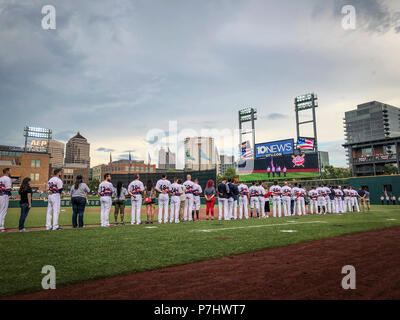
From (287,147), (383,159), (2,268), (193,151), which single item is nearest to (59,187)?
(2,268)

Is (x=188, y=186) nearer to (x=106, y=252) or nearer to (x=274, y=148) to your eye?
(x=106, y=252)

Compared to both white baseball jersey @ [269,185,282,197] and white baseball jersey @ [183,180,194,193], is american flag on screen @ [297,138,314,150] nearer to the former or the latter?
white baseball jersey @ [269,185,282,197]

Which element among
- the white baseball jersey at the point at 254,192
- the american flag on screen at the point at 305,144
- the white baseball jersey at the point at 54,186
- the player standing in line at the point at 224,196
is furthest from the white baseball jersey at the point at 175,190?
the american flag on screen at the point at 305,144

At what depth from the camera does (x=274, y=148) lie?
43.2 metres

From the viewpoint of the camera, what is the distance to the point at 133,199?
1154cm

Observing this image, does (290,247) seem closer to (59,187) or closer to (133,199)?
(133,199)

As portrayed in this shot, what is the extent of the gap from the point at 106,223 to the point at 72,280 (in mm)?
7375

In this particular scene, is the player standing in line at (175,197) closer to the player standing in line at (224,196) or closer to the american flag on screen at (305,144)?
the player standing in line at (224,196)

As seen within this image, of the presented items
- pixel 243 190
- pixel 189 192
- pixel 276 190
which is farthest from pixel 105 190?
pixel 276 190

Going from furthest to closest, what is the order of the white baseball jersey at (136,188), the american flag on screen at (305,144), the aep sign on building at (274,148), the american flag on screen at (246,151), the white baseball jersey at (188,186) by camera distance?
1. the american flag on screen at (246,151)
2. the american flag on screen at (305,144)
3. the aep sign on building at (274,148)
4. the white baseball jersey at (188,186)
5. the white baseball jersey at (136,188)

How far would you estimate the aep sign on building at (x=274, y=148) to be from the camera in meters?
41.7

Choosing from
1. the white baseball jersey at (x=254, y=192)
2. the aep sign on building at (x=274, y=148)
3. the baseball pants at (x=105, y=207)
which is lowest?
the baseball pants at (x=105, y=207)

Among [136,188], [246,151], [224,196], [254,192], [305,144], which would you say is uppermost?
[305,144]

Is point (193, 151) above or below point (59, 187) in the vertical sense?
above
